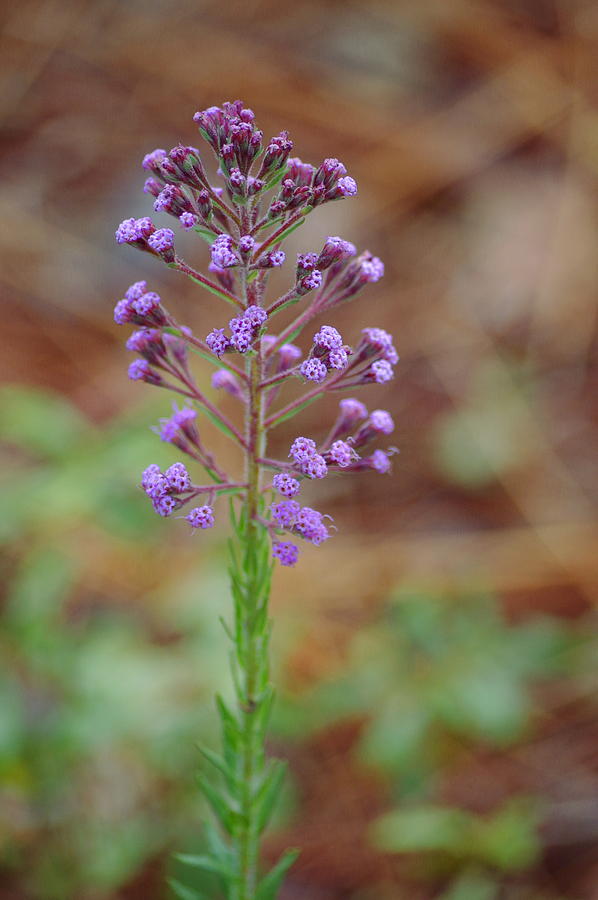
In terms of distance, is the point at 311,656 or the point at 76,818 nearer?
the point at 76,818

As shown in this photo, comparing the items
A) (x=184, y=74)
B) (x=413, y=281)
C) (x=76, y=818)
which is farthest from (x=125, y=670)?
(x=184, y=74)

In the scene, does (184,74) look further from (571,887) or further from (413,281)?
(571,887)

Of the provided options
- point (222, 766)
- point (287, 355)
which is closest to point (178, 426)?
point (287, 355)

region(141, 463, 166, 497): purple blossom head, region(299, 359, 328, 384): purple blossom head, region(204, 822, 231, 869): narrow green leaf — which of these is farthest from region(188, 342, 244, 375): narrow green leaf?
region(204, 822, 231, 869): narrow green leaf

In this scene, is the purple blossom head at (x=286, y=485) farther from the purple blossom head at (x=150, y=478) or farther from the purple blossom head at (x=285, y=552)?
the purple blossom head at (x=150, y=478)

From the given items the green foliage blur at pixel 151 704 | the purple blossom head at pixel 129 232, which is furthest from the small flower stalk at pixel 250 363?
the green foliage blur at pixel 151 704

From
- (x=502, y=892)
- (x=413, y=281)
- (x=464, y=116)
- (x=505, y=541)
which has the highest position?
(x=464, y=116)
